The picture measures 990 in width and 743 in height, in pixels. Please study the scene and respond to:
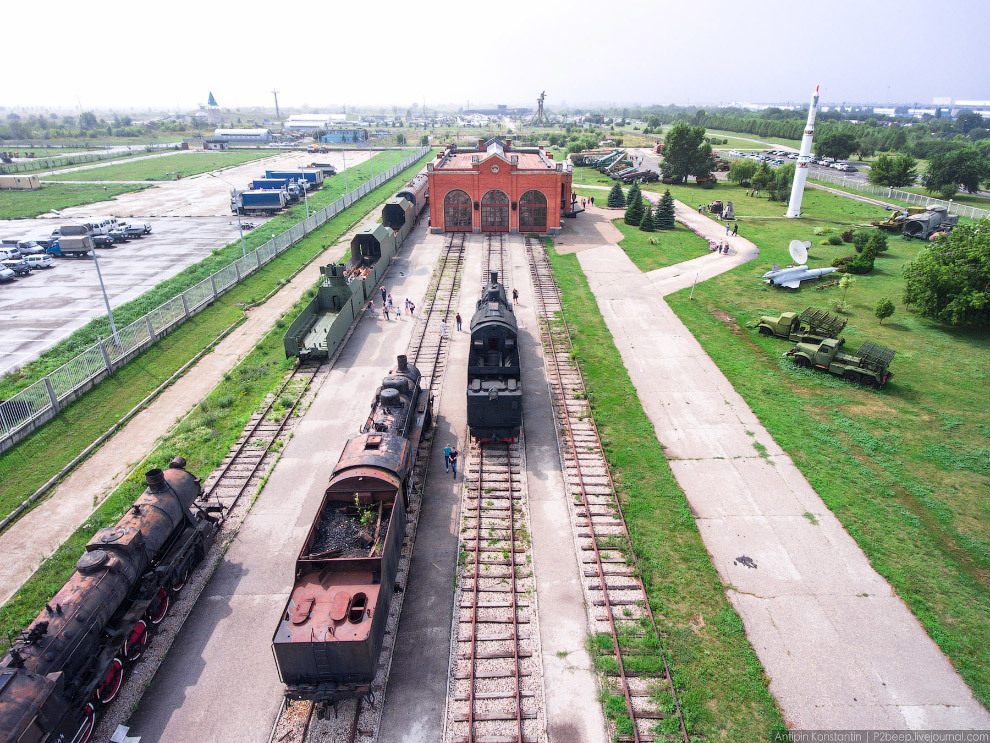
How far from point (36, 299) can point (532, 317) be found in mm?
36421

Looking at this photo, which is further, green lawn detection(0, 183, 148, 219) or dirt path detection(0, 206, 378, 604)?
green lawn detection(0, 183, 148, 219)

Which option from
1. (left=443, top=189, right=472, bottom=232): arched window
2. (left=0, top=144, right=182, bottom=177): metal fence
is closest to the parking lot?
(left=443, top=189, right=472, bottom=232): arched window

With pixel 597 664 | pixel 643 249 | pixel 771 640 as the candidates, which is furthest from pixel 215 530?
→ pixel 643 249

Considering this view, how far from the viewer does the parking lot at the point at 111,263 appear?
33906mm

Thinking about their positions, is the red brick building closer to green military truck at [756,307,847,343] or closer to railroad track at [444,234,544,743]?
green military truck at [756,307,847,343]

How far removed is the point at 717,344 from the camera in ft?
109

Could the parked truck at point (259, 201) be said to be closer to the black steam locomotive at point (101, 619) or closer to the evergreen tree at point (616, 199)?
the evergreen tree at point (616, 199)

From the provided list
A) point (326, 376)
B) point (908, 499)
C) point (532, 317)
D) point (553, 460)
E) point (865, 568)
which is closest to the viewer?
point (865, 568)

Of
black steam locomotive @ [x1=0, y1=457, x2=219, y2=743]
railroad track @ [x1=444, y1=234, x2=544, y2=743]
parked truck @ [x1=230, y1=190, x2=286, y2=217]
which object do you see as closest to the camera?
black steam locomotive @ [x1=0, y1=457, x2=219, y2=743]

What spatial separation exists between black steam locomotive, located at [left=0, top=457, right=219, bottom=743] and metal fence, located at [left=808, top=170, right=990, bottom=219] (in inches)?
2818

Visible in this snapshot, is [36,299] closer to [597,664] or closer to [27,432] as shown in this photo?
[27,432]

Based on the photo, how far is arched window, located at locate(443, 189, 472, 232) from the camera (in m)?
55.8

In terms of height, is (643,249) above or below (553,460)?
above

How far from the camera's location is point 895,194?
75.8 meters
